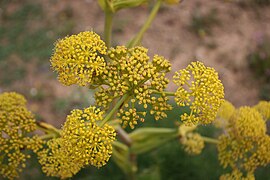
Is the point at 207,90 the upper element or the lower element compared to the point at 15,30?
lower

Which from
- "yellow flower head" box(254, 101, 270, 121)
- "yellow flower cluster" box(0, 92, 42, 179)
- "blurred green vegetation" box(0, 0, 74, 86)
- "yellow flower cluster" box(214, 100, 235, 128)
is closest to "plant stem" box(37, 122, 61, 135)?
"yellow flower cluster" box(0, 92, 42, 179)

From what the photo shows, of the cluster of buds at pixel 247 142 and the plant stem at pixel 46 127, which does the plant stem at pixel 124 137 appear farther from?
the cluster of buds at pixel 247 142

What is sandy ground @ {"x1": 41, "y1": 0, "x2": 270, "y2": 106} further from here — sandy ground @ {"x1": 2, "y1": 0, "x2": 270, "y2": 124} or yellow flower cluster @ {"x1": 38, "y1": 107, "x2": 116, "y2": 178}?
yellow flower cluster @ {"x1": 38, "y1": 107, "x2": 116, "y2": 178}

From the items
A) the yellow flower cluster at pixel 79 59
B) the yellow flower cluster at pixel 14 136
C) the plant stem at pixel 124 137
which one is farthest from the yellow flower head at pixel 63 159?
the plant stem at pixel 124 137

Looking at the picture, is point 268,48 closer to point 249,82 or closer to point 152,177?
point 249,82

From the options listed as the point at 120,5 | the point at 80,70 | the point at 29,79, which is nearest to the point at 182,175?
the point at 120,5

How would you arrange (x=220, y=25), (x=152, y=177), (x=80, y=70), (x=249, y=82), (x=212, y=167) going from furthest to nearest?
(x=220, y=25)
(x=249, y=82)
(x=212, y=167)
(x=152, y=177)
(x=80, y=70)
